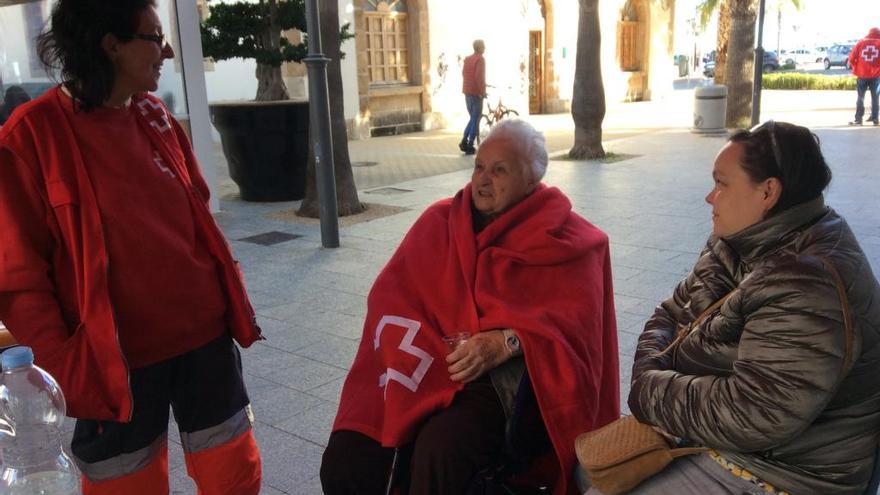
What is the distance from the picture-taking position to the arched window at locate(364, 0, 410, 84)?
16531 mm

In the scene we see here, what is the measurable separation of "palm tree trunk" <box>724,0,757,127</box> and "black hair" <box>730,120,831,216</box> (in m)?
14.1

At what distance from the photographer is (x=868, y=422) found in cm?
173

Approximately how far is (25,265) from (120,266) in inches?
9.0

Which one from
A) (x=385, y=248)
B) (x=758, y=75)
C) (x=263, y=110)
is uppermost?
(x=758, y=75)

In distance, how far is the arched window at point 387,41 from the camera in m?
16.5

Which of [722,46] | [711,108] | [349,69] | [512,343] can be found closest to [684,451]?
[512,343]

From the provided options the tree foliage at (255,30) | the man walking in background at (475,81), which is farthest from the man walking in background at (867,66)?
the tree foliage at (255,30)

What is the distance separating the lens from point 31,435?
68.6 inches

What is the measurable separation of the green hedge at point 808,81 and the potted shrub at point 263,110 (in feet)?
73.2

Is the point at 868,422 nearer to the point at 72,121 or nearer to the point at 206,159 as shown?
the point at 72,121

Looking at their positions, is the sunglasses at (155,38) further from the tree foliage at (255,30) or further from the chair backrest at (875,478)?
the tree foliage at (255,30)

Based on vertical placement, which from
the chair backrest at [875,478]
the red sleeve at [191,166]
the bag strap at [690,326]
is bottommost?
the chair backrest at [875,478]

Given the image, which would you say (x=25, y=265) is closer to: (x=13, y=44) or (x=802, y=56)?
(x=13, y=44)

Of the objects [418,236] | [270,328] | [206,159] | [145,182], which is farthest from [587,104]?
[145,182]
